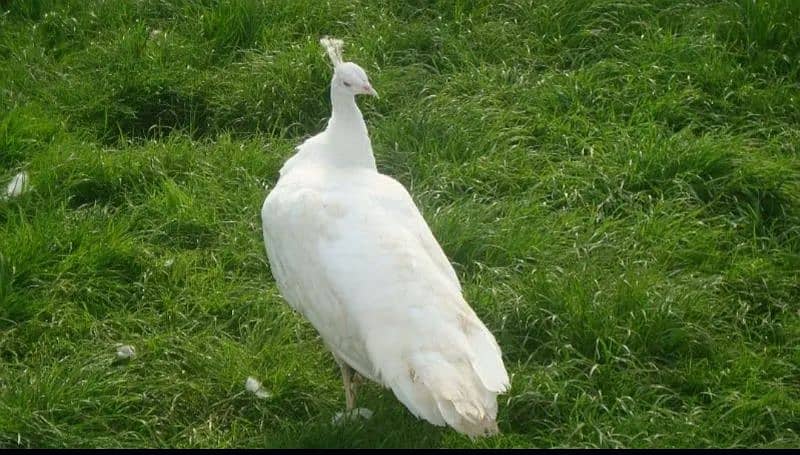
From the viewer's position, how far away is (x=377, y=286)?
171 inches

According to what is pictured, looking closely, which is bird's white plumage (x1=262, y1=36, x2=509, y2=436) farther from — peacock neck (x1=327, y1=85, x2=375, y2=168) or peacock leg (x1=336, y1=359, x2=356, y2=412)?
peacock leg (x1=336, y1=359, x2=356, y2=412)

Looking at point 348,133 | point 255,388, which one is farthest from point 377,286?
point 348,133

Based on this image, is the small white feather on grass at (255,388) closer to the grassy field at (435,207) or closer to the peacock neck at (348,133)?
the grassy field at (435,207)

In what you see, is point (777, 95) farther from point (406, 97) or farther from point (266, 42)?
point (266, 42)

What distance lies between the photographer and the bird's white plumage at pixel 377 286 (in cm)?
412

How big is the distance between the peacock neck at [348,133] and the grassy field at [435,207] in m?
0.54

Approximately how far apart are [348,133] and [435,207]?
2.51 feet

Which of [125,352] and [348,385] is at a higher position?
[348,385]

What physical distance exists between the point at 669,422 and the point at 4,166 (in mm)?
3201

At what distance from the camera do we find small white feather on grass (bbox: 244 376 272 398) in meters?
4.79

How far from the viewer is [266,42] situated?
6.75 meters

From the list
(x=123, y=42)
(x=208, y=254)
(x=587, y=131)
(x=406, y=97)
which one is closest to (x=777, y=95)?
(x=587, y=131)

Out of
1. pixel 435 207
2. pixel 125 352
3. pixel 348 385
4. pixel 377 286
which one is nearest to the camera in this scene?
pixel 377 286

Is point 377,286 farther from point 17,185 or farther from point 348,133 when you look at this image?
point 17,185
